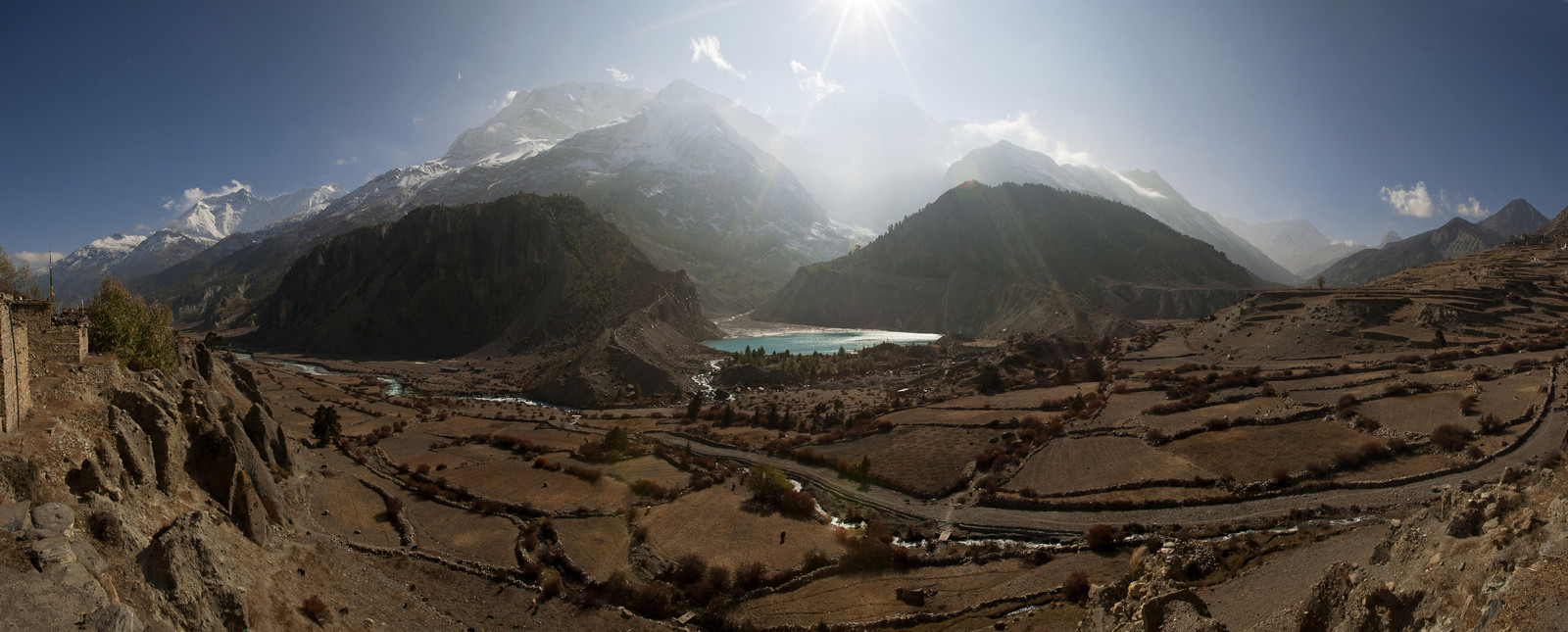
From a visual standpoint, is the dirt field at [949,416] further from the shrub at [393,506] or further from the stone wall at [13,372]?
the stone wall at [13,372]

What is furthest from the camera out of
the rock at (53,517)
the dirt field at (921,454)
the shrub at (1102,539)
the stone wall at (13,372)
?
the dirt field at (921,454)

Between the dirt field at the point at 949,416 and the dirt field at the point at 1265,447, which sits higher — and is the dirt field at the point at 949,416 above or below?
below

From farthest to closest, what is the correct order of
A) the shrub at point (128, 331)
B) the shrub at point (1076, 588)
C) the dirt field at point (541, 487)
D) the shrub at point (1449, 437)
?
the dirt field at point (541, 487) < the shrub at point (1449, 437) < the shrub at point (128, 331) < the shrub at point (1076, 588)

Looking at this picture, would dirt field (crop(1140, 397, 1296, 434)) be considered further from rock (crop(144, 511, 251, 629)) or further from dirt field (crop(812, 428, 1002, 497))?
rock (crop(144, 511, 251, 629))

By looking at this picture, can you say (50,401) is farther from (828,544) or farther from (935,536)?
(935,536)

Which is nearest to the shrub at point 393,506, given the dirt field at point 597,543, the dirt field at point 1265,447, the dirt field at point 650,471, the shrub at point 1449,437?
the dirt field at point 597,543

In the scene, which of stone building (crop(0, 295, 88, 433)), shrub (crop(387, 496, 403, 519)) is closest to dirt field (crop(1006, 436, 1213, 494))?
shrub (crop(387, 496, 403, 519))
